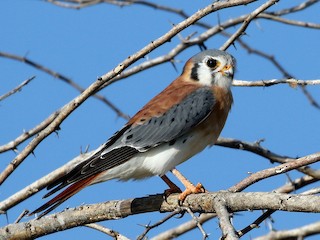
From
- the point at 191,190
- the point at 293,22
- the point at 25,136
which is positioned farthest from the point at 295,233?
the point at 25,136

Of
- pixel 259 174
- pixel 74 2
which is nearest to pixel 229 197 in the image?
pixel 259 174

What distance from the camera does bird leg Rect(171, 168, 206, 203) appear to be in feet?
14.9

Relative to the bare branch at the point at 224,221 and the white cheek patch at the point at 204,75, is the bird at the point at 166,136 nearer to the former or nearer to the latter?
the white cheek patch at the point at 204,75

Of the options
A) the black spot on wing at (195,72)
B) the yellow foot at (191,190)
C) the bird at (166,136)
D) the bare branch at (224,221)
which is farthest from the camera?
the black spot on wing at (195,72)

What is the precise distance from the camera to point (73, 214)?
14.5 ft

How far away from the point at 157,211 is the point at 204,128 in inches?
29.9

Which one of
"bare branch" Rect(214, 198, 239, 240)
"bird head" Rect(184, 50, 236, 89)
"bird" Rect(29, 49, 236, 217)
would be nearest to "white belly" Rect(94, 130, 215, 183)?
"bird" Rect(29, 49, 236, 217)

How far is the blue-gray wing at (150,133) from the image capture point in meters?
4.82

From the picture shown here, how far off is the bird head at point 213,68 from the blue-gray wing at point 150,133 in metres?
0.21

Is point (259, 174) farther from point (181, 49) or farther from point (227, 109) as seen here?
point (181, 49)

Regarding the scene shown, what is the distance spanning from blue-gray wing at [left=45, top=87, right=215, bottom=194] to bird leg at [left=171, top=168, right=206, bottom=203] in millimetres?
255

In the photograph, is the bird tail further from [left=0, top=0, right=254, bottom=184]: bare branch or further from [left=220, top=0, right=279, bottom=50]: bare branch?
[left=220, top=0, right=279, bottom=50]: bare branch

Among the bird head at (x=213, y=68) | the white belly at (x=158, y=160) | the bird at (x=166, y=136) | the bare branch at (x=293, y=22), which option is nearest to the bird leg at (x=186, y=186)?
the bird at (x=166, y=136)

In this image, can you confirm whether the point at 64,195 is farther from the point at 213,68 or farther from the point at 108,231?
the point at 213,68
